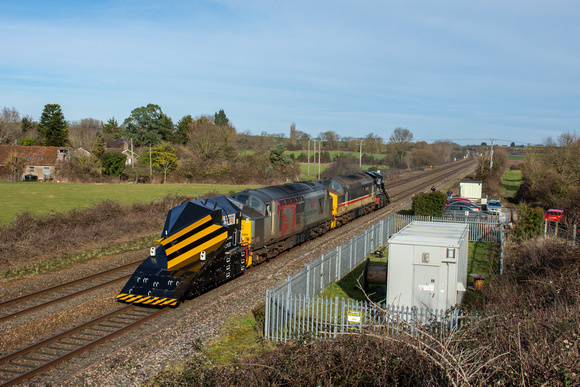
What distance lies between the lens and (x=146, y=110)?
7931cm

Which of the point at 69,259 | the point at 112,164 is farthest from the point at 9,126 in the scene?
the point at 69,259

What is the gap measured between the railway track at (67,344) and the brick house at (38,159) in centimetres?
5699

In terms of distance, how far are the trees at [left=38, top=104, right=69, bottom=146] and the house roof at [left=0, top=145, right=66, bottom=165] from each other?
12300mm

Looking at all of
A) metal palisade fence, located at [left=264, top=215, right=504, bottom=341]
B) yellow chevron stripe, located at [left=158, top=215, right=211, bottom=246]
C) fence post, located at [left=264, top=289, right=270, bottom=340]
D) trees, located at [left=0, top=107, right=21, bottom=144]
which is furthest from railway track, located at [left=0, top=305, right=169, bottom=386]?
trees, located at [left=0, top=107, right=21, bottom=144]

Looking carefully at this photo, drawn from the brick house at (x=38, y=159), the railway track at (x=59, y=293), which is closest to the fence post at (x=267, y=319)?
the railway track at (x=59, y=293)

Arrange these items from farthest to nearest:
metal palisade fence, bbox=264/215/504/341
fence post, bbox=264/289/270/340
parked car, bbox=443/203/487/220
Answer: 1. parked car, bbox=443/203/487/220
2. fence post, bbox=264/289/270/340
3. metal palisade fence, bbox=264/215/504/341

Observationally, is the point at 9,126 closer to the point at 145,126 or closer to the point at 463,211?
the point at 145,126

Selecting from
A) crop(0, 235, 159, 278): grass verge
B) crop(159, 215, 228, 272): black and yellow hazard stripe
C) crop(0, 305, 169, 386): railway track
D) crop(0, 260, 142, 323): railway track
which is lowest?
crop(0, 235, 159, 278): grass verge

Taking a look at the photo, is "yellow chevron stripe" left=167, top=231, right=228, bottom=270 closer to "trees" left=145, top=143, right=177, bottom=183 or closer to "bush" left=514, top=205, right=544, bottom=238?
"bush" left=514, top=205, right=544, bottom=238

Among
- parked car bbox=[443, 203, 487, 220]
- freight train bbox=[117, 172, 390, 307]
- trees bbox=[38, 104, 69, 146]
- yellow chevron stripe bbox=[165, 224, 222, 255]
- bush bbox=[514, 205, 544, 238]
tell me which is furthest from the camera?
trees bbox=[38, 104, 69, 146]

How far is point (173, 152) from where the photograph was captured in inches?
2618

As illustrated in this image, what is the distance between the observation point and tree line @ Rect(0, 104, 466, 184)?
60406 millimetres

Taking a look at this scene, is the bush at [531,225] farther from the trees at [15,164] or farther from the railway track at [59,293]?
the trees at [15,164]

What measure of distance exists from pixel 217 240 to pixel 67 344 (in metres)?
5.05
